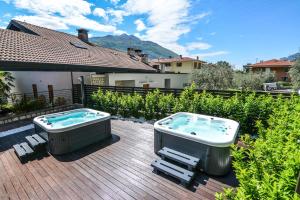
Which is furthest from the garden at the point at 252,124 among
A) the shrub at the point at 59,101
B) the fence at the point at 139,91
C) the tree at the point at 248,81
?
the tree at the point at 248,81

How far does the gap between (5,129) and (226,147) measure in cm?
780

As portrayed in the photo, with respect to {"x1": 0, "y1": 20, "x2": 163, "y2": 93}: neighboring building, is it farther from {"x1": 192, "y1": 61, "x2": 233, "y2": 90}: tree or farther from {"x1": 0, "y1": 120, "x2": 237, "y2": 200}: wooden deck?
{"x1": 192, "y1": 61, "x2": 233, "y2": 90}: tree

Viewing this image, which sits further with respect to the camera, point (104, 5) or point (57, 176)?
point (104, 5)

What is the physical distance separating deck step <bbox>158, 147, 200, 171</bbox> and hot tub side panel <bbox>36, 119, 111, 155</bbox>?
2203 mm

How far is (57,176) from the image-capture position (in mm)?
3352

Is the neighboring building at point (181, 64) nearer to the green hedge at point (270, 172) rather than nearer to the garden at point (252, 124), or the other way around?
the garden at point (252, 124)

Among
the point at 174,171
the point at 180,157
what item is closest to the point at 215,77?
the point at 180,157

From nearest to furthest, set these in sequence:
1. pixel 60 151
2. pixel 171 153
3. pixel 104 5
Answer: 1. pixel 171 153
2. pixel 60 151
3. pixel 104 5

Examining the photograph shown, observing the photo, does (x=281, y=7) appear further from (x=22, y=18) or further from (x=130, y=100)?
(x=22, y=18)

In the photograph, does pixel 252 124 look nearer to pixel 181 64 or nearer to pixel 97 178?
pixel 97 178

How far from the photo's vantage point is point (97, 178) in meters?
3.28

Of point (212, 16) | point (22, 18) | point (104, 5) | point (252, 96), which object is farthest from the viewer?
point (22, 18)

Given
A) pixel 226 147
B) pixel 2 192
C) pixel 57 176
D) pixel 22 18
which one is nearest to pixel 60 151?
pixel 57 176

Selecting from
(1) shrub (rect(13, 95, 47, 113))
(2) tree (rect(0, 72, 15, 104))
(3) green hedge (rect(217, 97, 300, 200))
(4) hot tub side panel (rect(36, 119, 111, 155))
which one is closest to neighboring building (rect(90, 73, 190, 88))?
(1) shrub (rect(13, 95, 47, 113))
